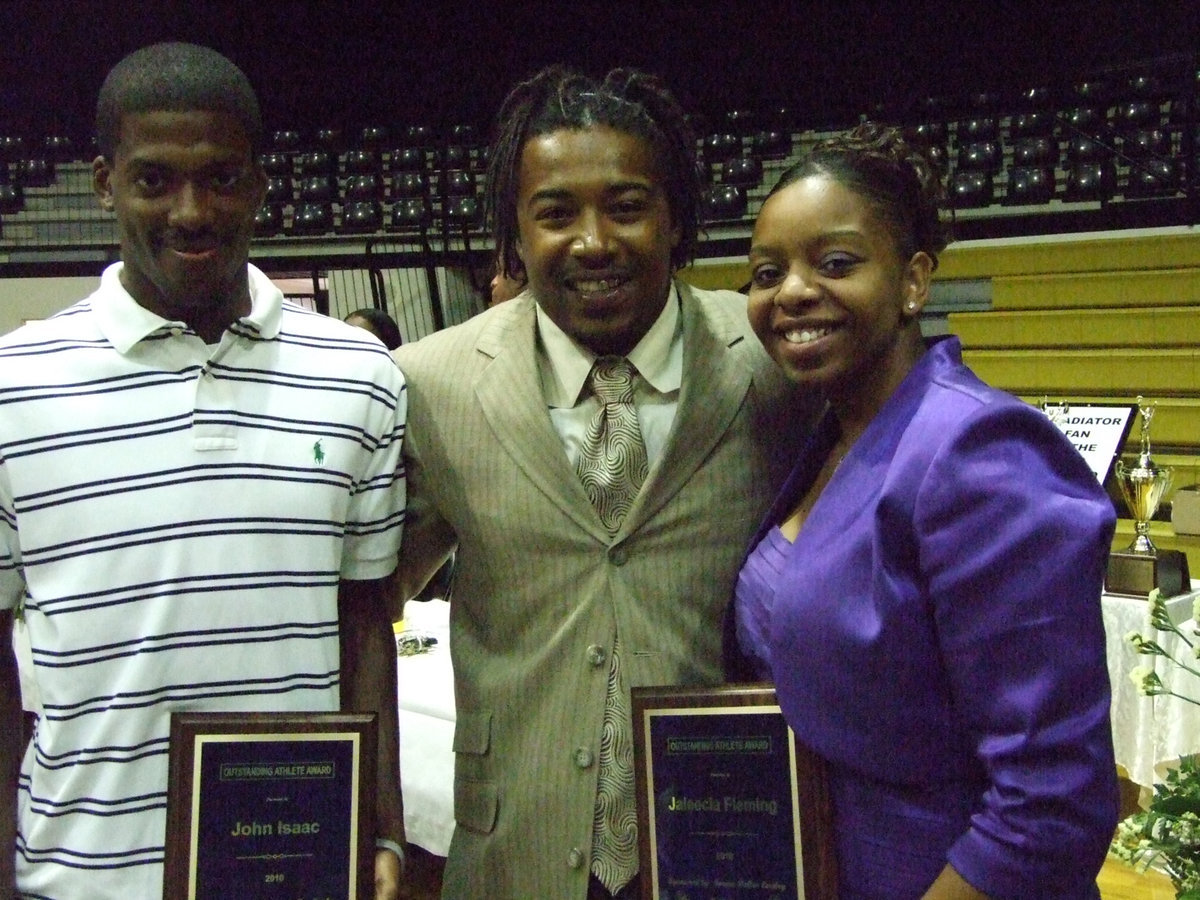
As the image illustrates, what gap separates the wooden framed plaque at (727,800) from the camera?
129cm

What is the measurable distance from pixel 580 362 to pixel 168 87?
65 cm

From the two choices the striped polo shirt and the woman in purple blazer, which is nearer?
the woman in purple blazer

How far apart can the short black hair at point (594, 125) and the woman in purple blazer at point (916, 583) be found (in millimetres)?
297

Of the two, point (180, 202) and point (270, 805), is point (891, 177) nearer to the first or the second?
point (180, 202)

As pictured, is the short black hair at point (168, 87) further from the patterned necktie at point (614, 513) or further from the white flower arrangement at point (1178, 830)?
the white flower arrangement at point (1178, 830)

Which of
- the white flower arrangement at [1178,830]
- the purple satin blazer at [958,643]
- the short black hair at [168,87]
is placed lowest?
the white flower arrangement at [1178,830]

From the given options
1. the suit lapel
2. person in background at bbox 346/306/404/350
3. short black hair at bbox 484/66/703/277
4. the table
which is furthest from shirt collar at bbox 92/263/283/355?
person in background at bbox 346/306/404/350

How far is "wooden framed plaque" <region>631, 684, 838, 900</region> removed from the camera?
129cm

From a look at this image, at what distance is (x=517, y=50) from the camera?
11.1m

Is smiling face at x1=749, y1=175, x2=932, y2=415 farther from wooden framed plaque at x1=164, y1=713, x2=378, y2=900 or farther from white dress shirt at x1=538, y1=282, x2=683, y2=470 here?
wooden framed plaque at x1=164, y1=713, x2=378, y2=900

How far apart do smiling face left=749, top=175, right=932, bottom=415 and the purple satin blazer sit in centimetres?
8

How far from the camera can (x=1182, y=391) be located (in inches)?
314

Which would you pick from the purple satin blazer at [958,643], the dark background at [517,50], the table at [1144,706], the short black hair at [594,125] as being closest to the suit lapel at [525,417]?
the short black hair at [594,125]

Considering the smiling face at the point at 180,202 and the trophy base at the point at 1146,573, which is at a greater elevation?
the smiling face at the point at 180,202
